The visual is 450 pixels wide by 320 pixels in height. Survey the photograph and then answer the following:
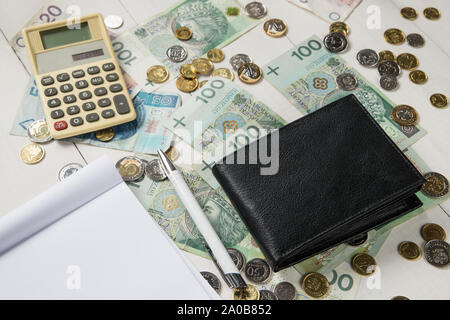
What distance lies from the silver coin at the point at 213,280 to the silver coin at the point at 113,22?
0.48 metres

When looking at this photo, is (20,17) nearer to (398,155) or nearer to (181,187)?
(181,187)

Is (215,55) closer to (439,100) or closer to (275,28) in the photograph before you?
(275,28)

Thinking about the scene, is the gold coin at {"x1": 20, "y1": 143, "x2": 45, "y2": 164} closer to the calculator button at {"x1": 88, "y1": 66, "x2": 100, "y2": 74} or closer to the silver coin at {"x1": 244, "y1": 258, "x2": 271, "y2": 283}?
the calculator button at {"x1": 88, "y1": 66, "x2": 100, "y2": 74}

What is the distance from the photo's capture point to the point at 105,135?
2.28 ft

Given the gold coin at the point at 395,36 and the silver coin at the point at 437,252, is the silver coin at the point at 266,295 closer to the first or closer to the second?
the silver coin at the point at 437,252

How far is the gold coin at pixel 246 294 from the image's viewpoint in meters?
0.62

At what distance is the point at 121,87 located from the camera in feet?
2.31

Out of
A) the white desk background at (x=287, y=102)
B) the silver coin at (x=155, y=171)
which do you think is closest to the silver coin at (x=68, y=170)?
the white desk background at (x=287, y=102)

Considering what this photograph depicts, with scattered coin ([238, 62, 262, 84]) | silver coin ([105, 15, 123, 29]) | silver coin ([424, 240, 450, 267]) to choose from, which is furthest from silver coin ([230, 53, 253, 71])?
silver coin ([424, 240, 450, 267])

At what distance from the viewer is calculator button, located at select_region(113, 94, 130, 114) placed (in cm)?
69

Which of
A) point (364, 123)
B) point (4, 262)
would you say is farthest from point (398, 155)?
point (4, 262)

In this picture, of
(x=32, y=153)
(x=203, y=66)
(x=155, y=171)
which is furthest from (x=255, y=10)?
(x=32, y=153)

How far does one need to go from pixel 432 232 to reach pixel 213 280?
1.15 feet
